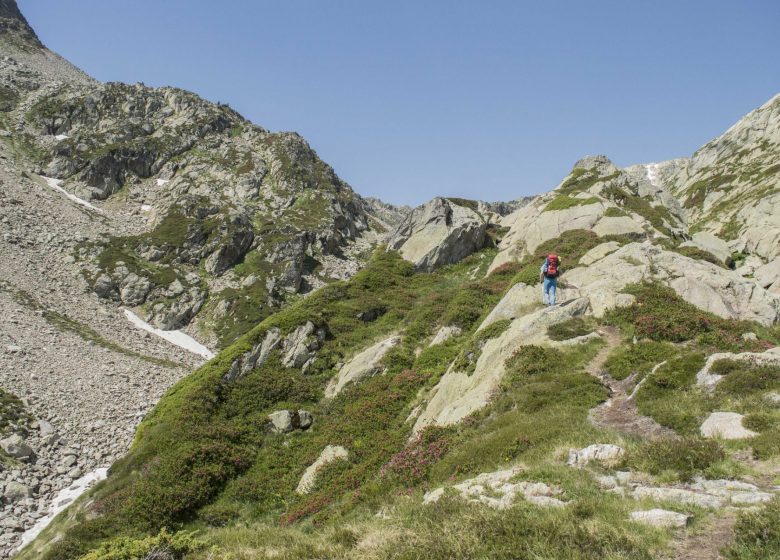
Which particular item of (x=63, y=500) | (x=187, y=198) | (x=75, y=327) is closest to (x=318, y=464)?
(x=63, y=500)

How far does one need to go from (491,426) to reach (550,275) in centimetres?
1063

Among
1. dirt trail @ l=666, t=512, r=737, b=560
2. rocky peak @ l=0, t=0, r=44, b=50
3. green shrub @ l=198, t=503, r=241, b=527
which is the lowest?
green shrub @ l=198, t=503, r=241, b=527

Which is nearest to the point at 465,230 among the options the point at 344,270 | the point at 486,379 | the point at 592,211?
the point at 592,211

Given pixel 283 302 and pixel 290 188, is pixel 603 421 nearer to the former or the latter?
pixel 283 302

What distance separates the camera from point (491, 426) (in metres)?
14.1

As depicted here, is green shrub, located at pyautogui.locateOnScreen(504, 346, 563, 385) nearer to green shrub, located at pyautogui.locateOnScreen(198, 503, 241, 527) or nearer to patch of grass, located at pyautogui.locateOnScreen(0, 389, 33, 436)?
green shrub, located at pyautogui.locateOnScreen(198, 503, 241, 527)

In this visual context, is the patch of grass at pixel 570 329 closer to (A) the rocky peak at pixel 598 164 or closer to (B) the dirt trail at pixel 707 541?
(B) the dirt trail at pixel 707 541

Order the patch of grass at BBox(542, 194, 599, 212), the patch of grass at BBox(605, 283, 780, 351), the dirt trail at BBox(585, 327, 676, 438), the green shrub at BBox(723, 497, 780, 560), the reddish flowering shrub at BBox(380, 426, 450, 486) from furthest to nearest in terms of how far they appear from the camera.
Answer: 1. the patch of grass at BBox(542, 194, 599, 212)
2. the patch of grass at BBox(605, 283, 780, 351)
3. the reddish flowering shrub at BBox(380, 426, 450, 486)
4. the dirt trail at BBox(585, 327, 676, 438)
5. the green shrub at BBox(723, 497, 780, 560)

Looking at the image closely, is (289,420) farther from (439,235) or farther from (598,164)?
(598,164)

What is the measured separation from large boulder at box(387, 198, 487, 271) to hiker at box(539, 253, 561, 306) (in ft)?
82.1

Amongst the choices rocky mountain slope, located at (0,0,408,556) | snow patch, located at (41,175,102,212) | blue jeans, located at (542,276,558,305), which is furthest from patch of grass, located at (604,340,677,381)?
snow patch, located at (41,175,102,212)

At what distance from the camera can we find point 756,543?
5879 mm

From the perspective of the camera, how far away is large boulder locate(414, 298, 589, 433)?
687 inches

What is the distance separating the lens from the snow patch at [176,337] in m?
63.2
